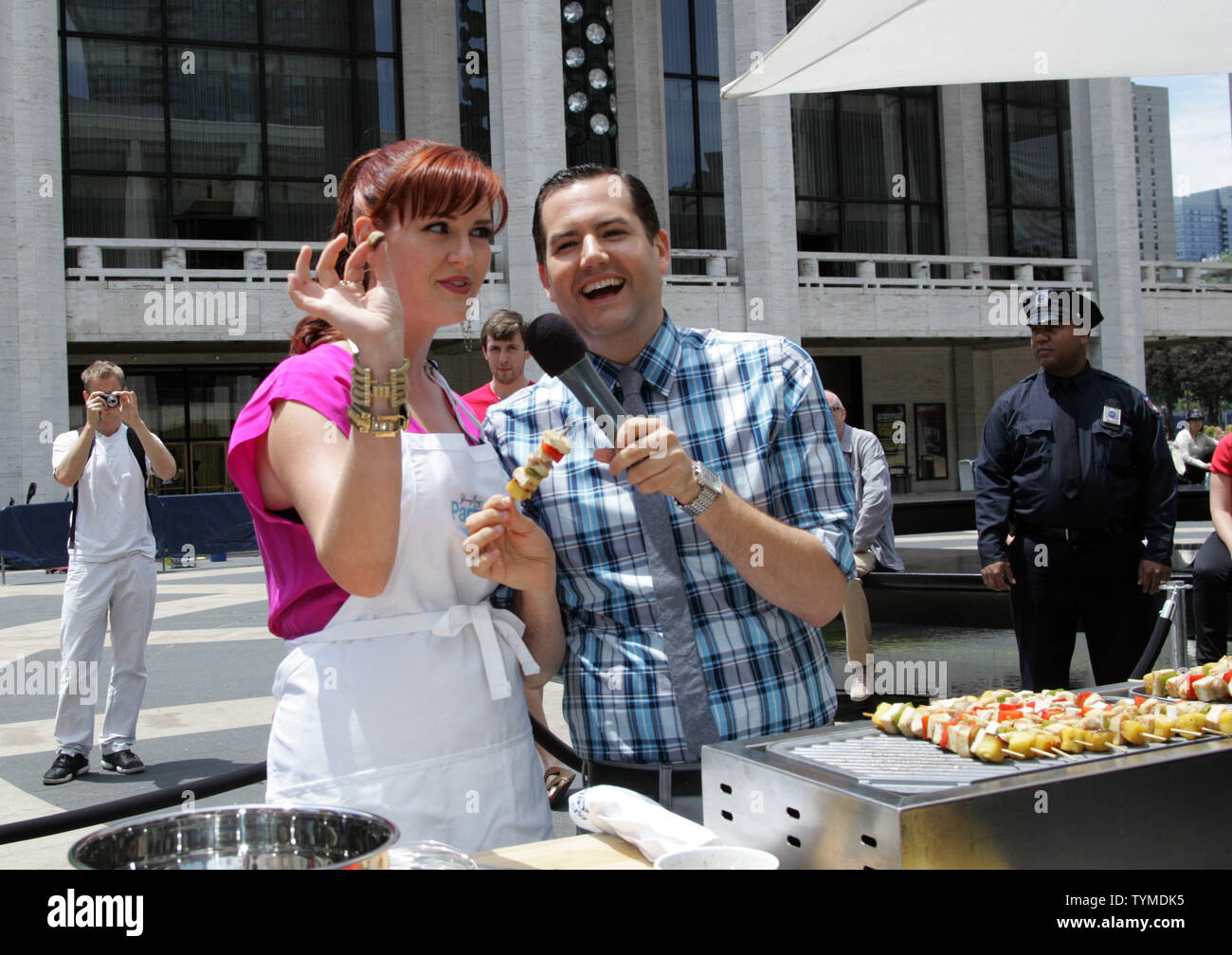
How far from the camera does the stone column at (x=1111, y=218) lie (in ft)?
99.4

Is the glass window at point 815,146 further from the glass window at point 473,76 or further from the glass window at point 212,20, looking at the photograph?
the glass window at point 212,20

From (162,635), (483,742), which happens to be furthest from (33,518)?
(483,742)

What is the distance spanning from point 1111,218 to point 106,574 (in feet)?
98.7

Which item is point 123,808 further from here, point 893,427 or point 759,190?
point 893,427

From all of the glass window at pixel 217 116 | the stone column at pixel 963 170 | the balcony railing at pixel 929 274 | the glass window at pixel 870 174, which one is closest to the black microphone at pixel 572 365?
the balcony railing at pixel 929 274

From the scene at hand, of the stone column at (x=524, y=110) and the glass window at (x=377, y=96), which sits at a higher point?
the glass window at (x=377, y=96)

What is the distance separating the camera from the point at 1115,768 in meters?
1.67

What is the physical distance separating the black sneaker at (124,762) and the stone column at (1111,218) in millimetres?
28831

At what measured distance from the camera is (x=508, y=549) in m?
2.15

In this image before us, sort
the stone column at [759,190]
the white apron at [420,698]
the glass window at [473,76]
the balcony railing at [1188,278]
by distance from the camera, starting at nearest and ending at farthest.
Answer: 1. the white apron at [420,698]
2. the stone column at [759,190]
3. the glass window at [473,76]
4. the balcony railing at [1188,278]

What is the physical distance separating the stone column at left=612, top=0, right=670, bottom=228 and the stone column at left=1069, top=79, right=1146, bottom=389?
1119 cm

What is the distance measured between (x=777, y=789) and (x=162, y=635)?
10330mm
